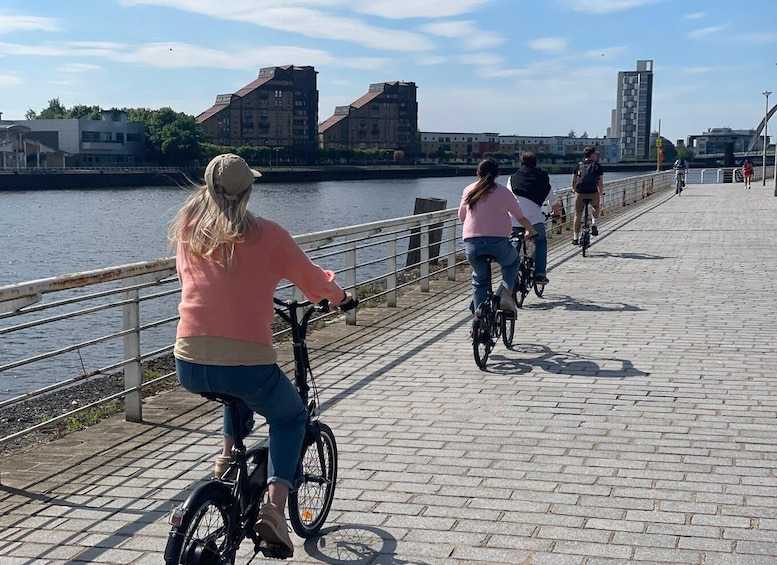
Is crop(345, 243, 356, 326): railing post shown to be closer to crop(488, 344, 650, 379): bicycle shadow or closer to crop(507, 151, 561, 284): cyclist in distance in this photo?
crop(488, 344, 650, 379): bicycle shadow

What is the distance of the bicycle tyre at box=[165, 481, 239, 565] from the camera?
3471 millimetres

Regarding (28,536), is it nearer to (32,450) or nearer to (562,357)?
(32,450)

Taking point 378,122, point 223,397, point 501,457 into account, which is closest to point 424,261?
point 501,457

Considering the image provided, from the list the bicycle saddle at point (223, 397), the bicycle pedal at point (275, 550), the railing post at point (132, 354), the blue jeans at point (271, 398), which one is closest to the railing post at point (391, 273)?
the railing post at point (132, 354)

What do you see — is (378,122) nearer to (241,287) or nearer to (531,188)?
(531,188)

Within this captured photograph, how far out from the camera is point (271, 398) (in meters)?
3.81

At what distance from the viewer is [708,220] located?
93.1ft

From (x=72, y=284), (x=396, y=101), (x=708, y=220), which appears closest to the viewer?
(x=72, y=284)

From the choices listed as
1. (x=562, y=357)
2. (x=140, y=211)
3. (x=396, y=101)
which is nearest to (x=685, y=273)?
(x=562, y=357)

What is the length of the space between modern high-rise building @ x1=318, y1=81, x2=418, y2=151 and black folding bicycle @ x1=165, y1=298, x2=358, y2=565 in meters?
172

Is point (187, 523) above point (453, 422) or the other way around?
above

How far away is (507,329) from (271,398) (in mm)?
5732

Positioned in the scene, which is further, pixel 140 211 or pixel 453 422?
pixel 140 211

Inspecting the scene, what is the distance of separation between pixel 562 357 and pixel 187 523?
5.84 m
